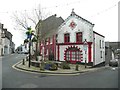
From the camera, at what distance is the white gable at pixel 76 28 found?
2756cm

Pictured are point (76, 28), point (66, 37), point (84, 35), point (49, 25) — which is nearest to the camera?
point (84, 35)

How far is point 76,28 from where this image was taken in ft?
95.1

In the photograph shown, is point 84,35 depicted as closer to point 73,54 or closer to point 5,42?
point 73,54

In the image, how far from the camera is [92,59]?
27.0 m

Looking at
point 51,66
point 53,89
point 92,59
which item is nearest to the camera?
Result: point 53,89

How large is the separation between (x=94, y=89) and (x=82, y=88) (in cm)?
76

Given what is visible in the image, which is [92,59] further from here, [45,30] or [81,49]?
[45,30]

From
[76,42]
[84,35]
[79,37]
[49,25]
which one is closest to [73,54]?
[76,42]

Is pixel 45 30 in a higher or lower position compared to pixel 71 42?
higher

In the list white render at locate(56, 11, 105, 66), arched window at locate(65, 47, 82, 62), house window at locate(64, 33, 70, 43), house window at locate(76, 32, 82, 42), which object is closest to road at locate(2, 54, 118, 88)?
white render at locate(56, 11, 105, 66)

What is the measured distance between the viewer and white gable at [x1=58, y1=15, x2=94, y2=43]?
1085 inches

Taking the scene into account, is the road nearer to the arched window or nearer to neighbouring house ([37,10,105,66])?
neighbouring house ([37,10,105,66])

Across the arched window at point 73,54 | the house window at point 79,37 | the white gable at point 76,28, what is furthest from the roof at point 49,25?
the house window at point 79,37

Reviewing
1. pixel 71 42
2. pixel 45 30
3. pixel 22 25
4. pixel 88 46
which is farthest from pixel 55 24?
pixel 88 46
